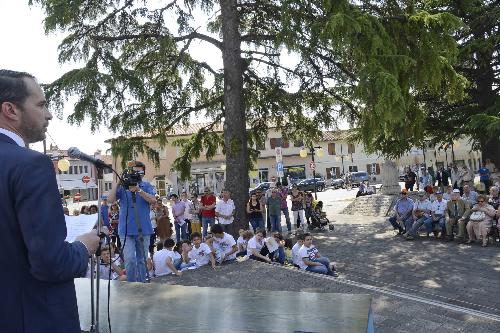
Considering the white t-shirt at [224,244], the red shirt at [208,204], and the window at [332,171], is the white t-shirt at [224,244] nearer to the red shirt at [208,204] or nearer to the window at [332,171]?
the red shirt at [208,204]

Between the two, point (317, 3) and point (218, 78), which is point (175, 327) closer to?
point (317, 3)

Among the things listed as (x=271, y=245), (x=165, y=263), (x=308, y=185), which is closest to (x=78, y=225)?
(x=165, y=263)

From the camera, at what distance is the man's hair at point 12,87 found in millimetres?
1706

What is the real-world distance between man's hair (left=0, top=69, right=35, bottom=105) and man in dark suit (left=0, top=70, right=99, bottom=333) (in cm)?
15

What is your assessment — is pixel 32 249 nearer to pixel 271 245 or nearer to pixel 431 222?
pixel 271 245

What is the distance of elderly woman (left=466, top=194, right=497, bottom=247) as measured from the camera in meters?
12.5

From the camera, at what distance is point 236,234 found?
45.9 ft

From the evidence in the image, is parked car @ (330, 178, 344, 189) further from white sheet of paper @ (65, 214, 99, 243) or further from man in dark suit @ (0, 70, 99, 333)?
man in dark suit @ (0, 70, 99, 333)

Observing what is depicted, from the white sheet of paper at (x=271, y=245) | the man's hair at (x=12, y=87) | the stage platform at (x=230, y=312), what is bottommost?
the white sheet of paper at (x=271, y=245)

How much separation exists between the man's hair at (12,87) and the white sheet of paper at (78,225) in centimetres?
95

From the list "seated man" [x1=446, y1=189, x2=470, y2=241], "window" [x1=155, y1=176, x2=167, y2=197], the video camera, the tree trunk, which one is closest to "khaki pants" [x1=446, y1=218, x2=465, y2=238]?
"seated man" [x1=446, y1=189, x2=470, y2=241]

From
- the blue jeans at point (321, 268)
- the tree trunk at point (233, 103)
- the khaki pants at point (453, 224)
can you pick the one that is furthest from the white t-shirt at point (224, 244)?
the khaki pants at point (453, 224)

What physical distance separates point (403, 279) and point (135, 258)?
542 cm

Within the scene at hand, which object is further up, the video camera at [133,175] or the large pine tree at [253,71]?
the large pine tree at [253,71]
